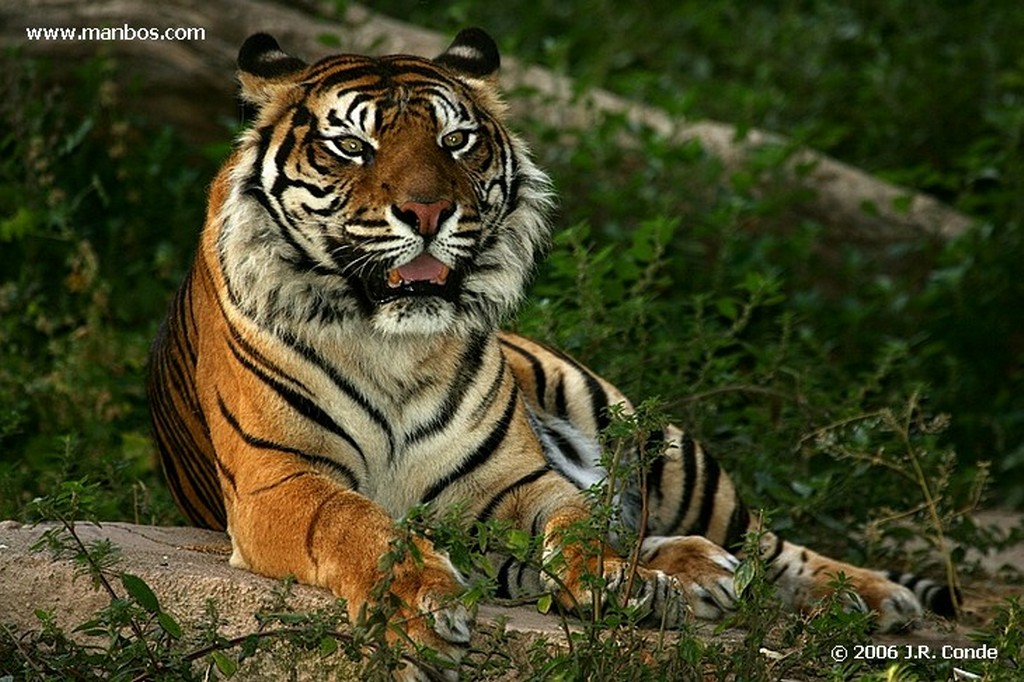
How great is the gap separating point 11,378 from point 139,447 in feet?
1.56

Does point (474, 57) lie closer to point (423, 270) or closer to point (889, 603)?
point (423, 270)

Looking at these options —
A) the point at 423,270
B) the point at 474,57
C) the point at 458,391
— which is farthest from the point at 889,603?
the point at 474,57

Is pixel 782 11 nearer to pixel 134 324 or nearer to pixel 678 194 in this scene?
pixel 678 194

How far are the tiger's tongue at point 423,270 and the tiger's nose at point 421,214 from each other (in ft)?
0.27

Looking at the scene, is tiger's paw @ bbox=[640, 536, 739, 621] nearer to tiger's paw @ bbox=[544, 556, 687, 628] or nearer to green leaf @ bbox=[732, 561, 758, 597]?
tiger's paw @ bbox=[544, 556, 687, 628]

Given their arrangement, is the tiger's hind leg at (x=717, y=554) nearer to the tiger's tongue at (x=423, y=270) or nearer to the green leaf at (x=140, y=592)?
the tiger's tongue at (x=423, y=270)

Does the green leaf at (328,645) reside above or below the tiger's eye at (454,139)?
below

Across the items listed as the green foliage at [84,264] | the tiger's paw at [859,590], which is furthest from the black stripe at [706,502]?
the green foliage at [84,264]

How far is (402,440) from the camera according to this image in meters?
3.91

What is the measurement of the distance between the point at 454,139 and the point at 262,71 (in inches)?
19.3

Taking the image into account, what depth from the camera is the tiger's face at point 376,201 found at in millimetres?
3762

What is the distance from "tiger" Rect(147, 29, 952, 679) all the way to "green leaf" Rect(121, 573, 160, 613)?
36 cm

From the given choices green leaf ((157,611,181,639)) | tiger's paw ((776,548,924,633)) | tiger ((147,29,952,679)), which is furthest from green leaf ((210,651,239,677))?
tiger's paw ((776,548,924,633))

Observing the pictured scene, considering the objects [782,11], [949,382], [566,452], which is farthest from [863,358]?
[782,11]
